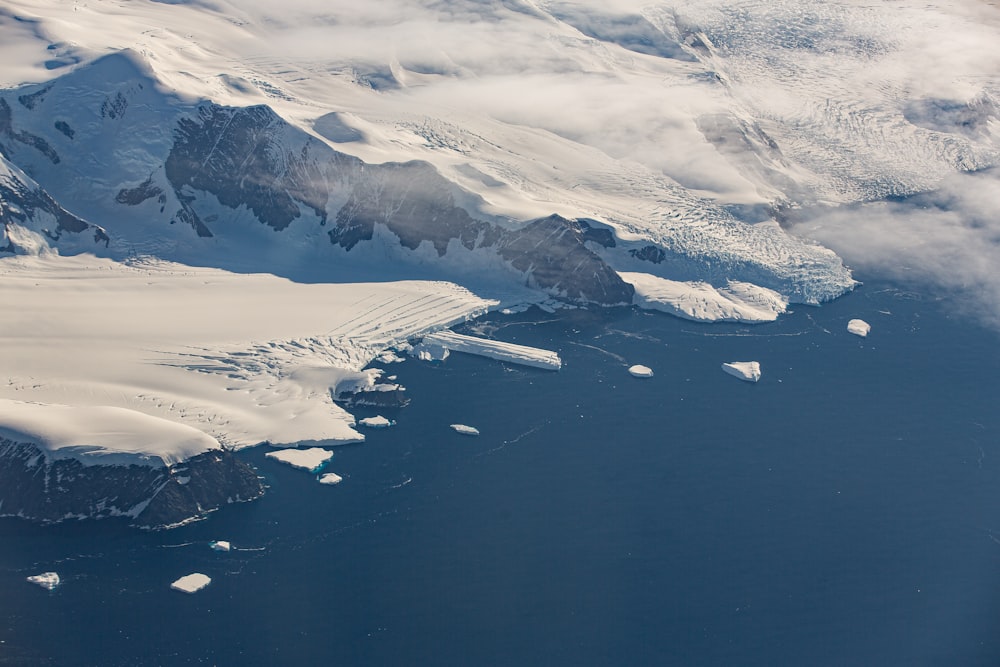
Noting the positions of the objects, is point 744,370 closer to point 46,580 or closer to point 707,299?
point 707,299

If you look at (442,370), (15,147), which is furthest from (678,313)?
(15,147)

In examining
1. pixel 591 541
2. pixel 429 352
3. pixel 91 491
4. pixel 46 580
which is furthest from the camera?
pixel 429 352

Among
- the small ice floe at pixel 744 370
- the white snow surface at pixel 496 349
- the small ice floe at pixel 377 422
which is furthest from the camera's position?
the white snow surface at pixel 496 349

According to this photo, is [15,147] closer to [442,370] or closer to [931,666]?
[442,370]

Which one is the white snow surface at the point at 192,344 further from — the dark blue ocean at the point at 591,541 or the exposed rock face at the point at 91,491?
the dark blue ocean at the point at 591,541

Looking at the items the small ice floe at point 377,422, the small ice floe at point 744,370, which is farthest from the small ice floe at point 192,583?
the small ice floe at point 744,370

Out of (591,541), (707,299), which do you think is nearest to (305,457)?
(591,541)

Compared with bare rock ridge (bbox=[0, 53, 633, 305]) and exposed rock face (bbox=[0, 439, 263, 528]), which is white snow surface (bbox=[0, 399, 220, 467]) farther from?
bare rock ridge (bbox=[0, 53, 633, 305])
